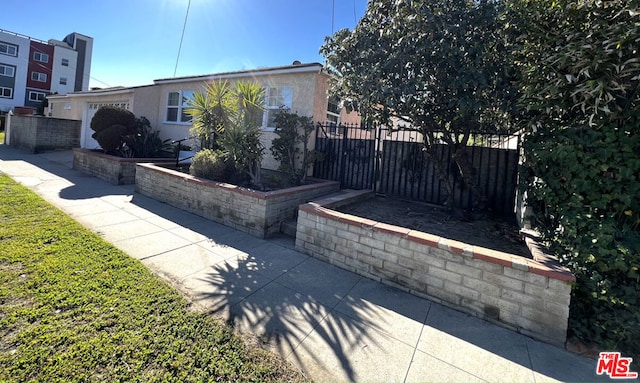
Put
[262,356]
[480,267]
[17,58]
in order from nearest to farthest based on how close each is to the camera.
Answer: [262,356]
[480,267]
[17,58]

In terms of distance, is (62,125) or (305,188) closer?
(305,188)

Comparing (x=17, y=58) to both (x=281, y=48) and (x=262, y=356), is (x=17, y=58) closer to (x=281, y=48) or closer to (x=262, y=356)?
(x=281, y=48)

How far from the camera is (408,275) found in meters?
3.87

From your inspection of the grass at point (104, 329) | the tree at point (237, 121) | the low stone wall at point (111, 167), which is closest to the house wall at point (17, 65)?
the low stone wall at point (111, 167)

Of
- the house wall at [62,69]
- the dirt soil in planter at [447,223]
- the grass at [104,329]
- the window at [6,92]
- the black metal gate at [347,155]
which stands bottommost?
the grass at [104,329]

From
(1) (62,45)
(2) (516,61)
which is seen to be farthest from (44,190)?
(1) (62,45)

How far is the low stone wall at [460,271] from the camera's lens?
118 inches

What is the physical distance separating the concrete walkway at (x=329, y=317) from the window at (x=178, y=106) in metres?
7.64

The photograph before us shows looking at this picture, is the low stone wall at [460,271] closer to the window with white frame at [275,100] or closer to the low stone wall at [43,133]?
the window with white frame at [275,100]

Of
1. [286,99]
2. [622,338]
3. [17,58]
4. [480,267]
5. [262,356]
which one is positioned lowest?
[262,356]

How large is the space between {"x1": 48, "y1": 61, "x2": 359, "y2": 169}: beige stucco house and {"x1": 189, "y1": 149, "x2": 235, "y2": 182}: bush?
6.90 feet

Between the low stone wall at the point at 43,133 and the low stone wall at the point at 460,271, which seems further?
the low stone wall at the point at 43,133

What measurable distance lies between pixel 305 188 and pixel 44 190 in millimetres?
7202

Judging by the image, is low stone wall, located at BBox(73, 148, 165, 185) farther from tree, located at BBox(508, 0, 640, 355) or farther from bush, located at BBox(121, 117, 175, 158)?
tree, located at BBox(508, 0, 640, 355)
